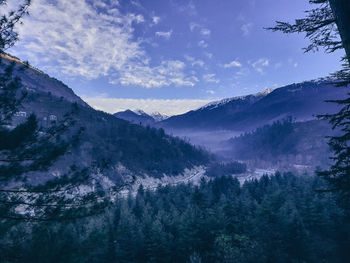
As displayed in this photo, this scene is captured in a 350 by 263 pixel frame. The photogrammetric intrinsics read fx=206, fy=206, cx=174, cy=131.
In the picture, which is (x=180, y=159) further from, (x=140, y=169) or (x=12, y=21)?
(x=12, y=21)

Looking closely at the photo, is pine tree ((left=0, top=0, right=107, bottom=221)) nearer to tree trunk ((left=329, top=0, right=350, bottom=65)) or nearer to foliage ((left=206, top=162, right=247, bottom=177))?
tree trunk ((left=329, top=0, right=350, bottom=65))

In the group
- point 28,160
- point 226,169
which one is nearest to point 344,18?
point 28,160

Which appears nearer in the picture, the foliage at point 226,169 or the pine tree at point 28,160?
the pine tree at point 28,160

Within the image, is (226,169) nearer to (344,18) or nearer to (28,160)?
(28,160)

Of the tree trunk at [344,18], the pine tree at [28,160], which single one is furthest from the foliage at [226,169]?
the tree trunk at [344,18]

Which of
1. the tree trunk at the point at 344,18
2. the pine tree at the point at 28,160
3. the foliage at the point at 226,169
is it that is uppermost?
the tree trunk at the point at 344,18

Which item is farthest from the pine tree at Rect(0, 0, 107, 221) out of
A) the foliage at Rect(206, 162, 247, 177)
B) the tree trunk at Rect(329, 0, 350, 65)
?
the foliage at Rect(206, 162, 247, 177)

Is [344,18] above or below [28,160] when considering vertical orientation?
above

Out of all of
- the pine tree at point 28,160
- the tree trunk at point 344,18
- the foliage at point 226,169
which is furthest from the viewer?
the foliage at point 226,169

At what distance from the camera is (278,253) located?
24.8 m

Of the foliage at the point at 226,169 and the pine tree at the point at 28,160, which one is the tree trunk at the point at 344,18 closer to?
the pine tree at the point at 28,160

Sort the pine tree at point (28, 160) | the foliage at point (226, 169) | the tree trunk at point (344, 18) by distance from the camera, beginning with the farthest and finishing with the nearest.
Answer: the foliage at point (226, 169) → the pine tree at point (28, 160) → the tree trunk at point (344, 18)

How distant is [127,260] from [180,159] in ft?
537

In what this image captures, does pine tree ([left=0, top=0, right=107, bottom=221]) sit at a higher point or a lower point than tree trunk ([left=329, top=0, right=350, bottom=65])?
lower
